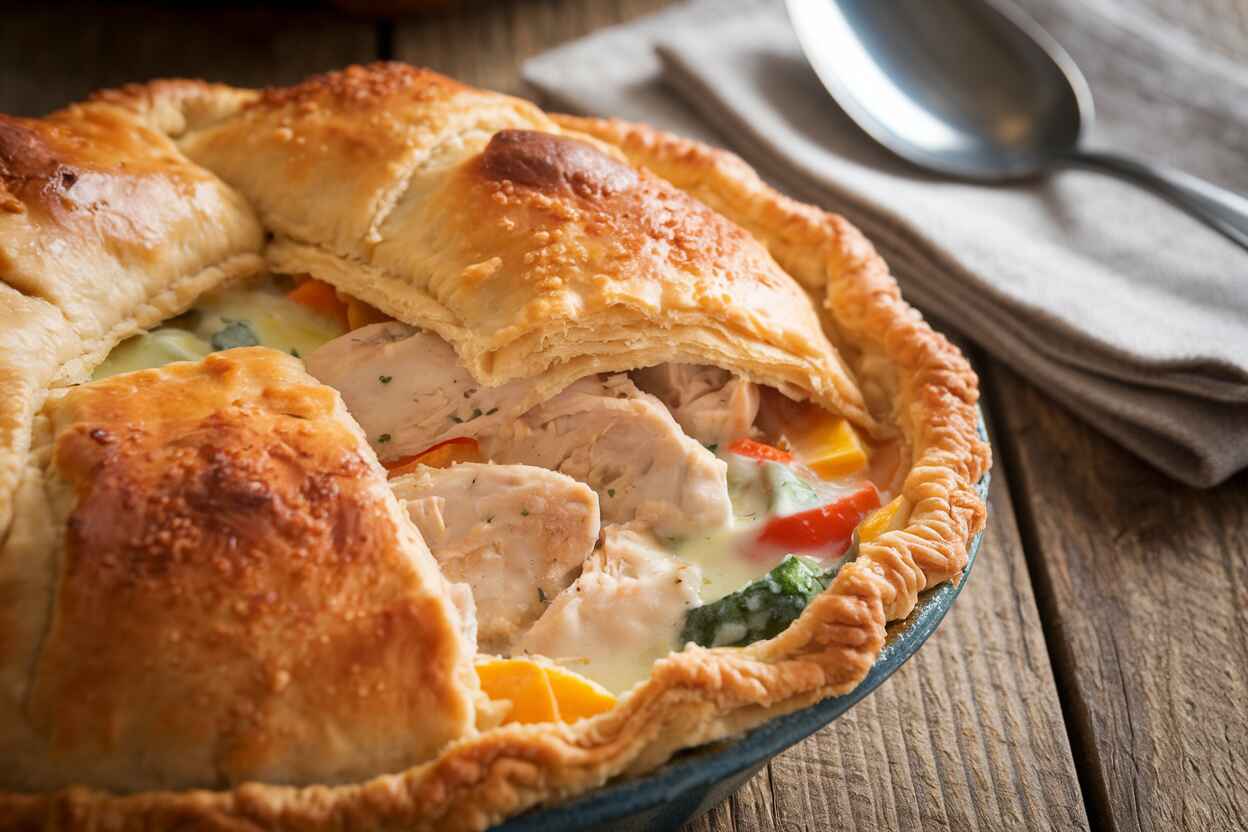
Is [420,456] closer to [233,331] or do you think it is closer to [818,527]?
[233,331]

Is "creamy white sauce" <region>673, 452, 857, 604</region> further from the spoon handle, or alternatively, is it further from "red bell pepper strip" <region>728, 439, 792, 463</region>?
the spoon handle

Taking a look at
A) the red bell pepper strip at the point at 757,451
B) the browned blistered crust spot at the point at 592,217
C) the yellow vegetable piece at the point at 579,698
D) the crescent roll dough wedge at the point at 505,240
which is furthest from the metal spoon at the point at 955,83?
the yellow vegetable piece at the point at 579,698

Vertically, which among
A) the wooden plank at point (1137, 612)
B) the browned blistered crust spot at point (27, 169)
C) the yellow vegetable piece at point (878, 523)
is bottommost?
the wooden plank at point (1137, 612)

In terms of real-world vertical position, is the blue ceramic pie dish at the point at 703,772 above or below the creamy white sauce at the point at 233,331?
below

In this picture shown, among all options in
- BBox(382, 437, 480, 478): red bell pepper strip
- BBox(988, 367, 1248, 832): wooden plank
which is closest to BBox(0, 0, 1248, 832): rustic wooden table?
BBox(988, 367, 1248, 832): wooden plank

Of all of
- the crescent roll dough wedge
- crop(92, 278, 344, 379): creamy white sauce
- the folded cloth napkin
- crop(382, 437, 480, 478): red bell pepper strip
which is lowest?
the folded cloth napkin

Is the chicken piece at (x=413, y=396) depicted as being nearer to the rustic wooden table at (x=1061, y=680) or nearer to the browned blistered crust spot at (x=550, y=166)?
the browned blistered crust spot at (x=550, y=166)
